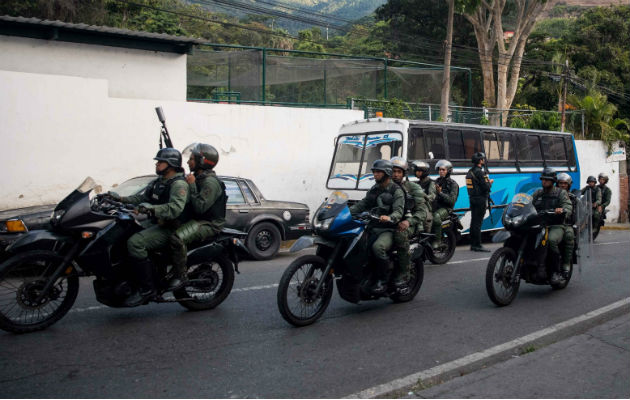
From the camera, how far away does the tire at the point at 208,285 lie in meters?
6.22

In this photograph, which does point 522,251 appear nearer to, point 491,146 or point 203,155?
point 203,155

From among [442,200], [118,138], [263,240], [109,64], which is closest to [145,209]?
[263,240]

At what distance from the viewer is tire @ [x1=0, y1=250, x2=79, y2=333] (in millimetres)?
5031

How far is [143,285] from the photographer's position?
18.6 ft

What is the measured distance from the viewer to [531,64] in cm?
3697

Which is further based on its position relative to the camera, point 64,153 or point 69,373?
point 64,153

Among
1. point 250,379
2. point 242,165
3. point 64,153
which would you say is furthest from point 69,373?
point 242,165

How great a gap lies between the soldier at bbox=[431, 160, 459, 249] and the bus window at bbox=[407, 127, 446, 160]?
1480mm

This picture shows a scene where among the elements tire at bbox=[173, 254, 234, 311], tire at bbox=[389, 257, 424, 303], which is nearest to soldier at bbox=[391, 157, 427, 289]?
tire at bbox=[389, 257, 424, 303]

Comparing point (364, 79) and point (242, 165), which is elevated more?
point (364, 79)

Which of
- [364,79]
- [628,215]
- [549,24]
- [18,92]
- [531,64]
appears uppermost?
[549,24]

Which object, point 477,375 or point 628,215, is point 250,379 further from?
point 628,215

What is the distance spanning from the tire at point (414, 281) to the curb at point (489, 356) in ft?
5.42

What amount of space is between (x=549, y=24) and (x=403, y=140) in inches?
3086
